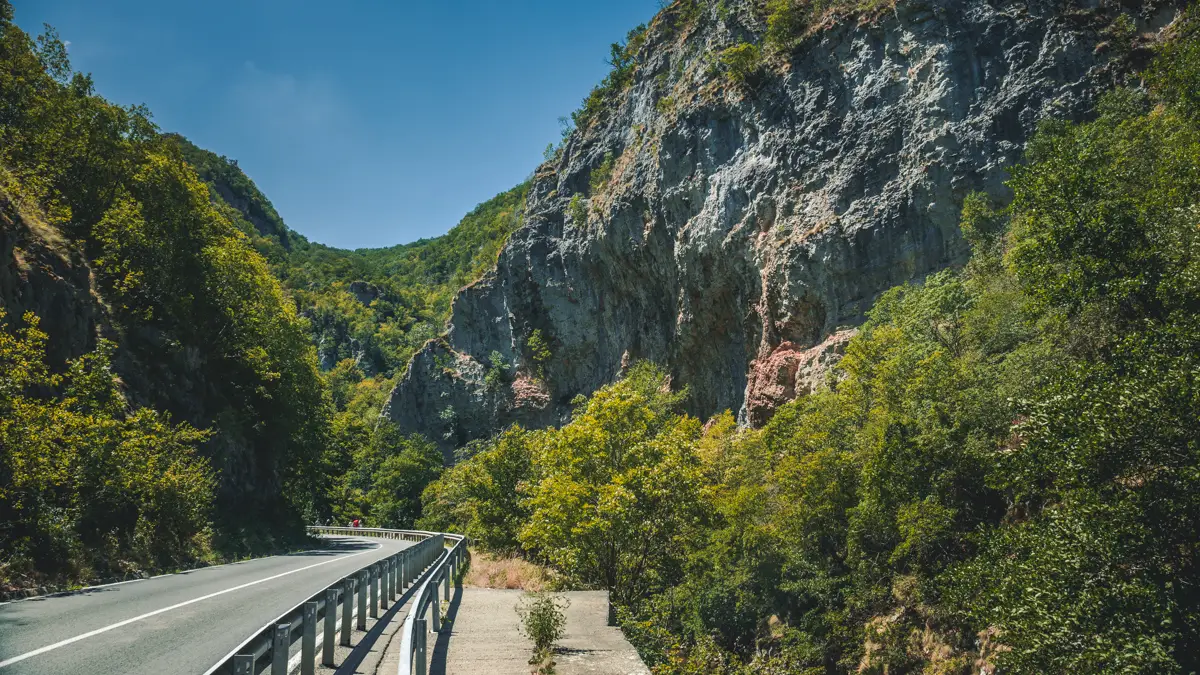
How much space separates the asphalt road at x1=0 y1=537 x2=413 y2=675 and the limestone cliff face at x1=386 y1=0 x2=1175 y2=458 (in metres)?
27.6

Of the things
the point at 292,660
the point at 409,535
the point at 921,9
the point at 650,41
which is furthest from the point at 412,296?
the point at 292,660

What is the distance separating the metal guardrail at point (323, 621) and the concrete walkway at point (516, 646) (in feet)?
3.32

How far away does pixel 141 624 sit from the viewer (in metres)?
9.04

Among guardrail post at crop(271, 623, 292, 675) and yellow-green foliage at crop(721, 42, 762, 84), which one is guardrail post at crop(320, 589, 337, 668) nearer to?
guardrail post at crop(271, 623, 292, 675)

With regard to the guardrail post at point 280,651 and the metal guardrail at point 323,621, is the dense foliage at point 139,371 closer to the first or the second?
the metal guardrail at point 323,621

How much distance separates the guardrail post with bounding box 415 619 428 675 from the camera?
5832 mm

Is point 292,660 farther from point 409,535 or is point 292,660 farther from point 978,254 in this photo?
point 409,535

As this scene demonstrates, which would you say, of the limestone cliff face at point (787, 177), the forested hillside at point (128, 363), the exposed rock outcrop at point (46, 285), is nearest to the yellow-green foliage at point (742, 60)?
the limestone cliff face at point (787, 177)

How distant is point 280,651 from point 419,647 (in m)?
1.15

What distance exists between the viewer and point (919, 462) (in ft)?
59.8

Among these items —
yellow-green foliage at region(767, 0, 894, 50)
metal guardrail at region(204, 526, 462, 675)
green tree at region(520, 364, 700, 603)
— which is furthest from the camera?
yellow-green foliage at region(767, 0, 894, 50)

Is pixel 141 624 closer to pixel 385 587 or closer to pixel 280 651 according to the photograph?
pixel 385 587

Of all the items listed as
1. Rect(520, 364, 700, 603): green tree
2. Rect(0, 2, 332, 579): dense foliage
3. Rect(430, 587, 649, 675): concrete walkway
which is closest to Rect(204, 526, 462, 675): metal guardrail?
Rect(430, 587, 649, 675): concrete walkway

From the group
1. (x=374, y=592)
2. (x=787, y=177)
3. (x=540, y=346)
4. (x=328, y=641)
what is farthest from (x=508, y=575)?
(x=540, y=346)
